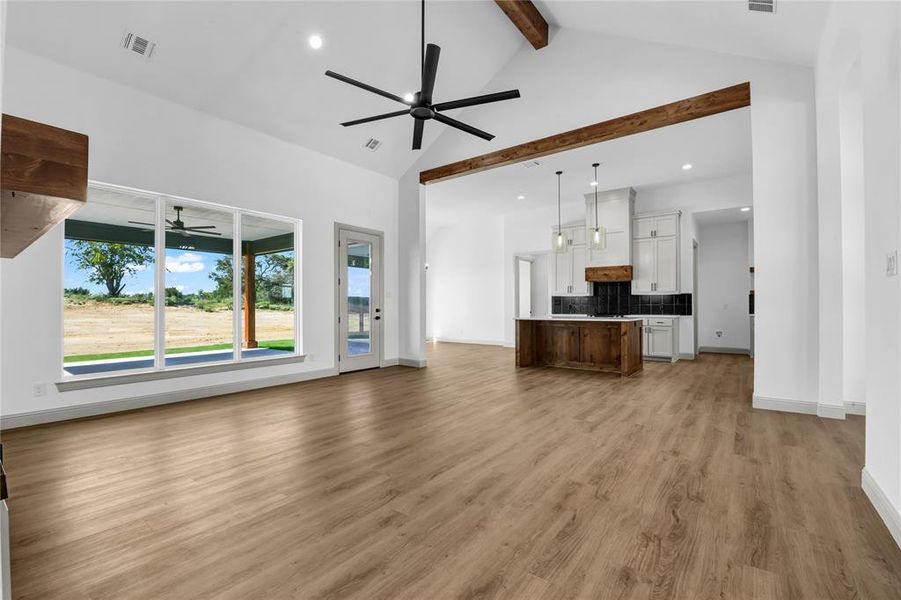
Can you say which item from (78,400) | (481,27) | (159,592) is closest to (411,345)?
(78,400)

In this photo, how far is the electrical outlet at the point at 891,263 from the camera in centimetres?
189

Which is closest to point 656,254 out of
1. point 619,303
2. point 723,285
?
point 619,303

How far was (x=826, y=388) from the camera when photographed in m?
3.78

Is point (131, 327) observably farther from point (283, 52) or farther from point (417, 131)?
point (417, 131)

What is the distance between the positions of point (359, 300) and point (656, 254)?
224 inches

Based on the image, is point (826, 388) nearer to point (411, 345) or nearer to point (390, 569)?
point (390, 569)

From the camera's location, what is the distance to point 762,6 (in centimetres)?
342

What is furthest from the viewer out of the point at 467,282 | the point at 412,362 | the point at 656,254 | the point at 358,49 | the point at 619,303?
the point at 467,282

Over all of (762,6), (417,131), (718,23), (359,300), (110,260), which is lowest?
(359,300)

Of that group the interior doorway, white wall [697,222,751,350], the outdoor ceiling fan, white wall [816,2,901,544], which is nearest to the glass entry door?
the interior doorway

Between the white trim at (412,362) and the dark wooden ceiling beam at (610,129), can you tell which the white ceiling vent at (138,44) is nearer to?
the dark wooden ceiling beam at (610,129)

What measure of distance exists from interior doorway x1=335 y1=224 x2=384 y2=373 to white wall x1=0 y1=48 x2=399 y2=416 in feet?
0.65

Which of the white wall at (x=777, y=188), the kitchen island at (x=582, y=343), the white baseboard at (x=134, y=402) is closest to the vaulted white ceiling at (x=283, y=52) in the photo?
the white wall at (x=777, y=188)

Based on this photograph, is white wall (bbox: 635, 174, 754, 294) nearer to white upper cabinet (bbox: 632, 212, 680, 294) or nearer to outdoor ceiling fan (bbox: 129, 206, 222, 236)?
white upper cabinet (bbox: 632, 212, 680, 294)
